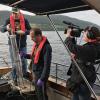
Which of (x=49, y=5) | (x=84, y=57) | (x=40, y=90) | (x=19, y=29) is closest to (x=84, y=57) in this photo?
(x=84, y=57)

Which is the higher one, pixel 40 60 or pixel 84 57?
pixel 84 57

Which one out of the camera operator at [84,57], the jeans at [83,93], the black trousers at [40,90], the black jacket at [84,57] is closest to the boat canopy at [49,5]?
the camera operator at [84,57]

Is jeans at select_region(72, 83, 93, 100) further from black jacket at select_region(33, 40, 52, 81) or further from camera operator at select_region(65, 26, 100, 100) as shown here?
black jacket at select_region(33, 40, 52, 81)

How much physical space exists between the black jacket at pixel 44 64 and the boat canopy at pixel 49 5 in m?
0.57

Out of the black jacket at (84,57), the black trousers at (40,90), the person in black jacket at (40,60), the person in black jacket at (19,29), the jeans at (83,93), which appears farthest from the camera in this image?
the person in black jacket at (19,29)

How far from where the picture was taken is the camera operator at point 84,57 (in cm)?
441

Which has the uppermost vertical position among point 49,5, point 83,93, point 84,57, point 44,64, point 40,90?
point 49,5

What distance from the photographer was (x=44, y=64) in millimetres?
5324

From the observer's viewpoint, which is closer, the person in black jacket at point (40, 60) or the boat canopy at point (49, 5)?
the boat canopy at point (49, 5)

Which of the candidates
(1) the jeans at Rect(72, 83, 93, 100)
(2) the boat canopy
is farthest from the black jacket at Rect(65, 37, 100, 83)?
(2) the boat canopy

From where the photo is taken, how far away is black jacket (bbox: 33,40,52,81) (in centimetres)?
529

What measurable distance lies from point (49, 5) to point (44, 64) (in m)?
1.02

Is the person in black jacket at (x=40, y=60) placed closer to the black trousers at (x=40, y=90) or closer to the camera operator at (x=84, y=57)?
the black trousers at (x=40, y=90)

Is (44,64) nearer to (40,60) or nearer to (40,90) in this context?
(40,60)
